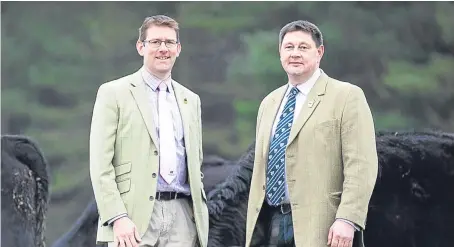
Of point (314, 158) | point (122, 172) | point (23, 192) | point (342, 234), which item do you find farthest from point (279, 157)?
point (23, 192)

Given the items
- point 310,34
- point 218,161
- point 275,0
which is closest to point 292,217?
point 310,34

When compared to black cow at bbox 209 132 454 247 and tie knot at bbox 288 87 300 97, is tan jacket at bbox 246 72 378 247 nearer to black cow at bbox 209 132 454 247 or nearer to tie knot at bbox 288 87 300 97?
tie knot at bbox 288 87 300 97

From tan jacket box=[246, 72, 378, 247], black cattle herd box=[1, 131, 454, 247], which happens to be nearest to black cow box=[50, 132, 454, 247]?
black cattle herd box=[1, 131, 454, 247]

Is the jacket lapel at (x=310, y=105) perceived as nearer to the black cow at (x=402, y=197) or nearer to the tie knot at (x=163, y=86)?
the tie knot at (x=163, y=86)

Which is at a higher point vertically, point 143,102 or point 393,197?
point 143,102

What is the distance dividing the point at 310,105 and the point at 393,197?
1524 millimetres

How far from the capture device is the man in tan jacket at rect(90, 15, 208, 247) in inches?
109

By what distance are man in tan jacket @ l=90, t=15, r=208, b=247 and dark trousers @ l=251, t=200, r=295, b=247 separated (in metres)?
0.22

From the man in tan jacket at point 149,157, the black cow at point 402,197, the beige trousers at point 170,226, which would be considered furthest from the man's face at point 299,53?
the black cow at point 402,197

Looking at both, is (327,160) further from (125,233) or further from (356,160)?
(125,233)

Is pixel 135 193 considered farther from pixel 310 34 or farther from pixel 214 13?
pixel 214 13

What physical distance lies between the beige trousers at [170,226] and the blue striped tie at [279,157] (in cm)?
33

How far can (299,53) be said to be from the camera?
2.83 m

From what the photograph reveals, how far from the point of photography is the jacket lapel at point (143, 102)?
284cm
